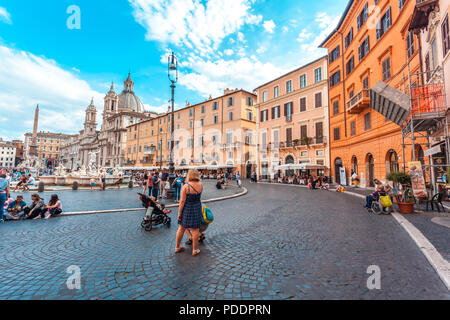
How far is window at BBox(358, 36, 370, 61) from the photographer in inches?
677

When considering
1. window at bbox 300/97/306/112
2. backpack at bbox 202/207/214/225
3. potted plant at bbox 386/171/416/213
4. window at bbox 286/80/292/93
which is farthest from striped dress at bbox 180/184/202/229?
window at bbox 286/80/292/93

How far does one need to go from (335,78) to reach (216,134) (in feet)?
71.4

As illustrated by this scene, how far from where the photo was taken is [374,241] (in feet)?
14.7

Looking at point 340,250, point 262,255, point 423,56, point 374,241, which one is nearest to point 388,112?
point 423,56

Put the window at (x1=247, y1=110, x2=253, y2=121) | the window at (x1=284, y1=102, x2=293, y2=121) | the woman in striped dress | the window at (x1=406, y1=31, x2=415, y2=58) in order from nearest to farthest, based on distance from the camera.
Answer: the woman in striped dress
the window at (x1=406, y1=31, x2=415, y2=58)
the window at (x1=284, y1=102, x2=293, y2=121)
the window at (x1=247, y1=110, x2=253, y2=121)

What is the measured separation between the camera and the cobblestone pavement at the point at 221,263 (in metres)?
2.61

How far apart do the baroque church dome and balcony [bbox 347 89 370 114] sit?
7794cm

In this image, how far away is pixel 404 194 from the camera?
7621 mm

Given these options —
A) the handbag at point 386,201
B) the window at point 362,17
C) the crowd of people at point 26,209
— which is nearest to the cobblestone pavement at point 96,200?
the crowd of people at point 26,209

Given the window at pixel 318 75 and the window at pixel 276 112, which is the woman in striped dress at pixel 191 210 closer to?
the window at pixel 318 75

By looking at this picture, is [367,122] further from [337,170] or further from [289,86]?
[289,86]

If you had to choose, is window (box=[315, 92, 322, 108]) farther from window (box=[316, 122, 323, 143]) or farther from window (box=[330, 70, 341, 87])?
window (box=[316, 122, 323, 143])

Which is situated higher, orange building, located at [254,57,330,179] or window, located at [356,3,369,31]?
window, located at [356,3,369,31]

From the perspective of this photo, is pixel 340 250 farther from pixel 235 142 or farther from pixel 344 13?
pixel 235 142
